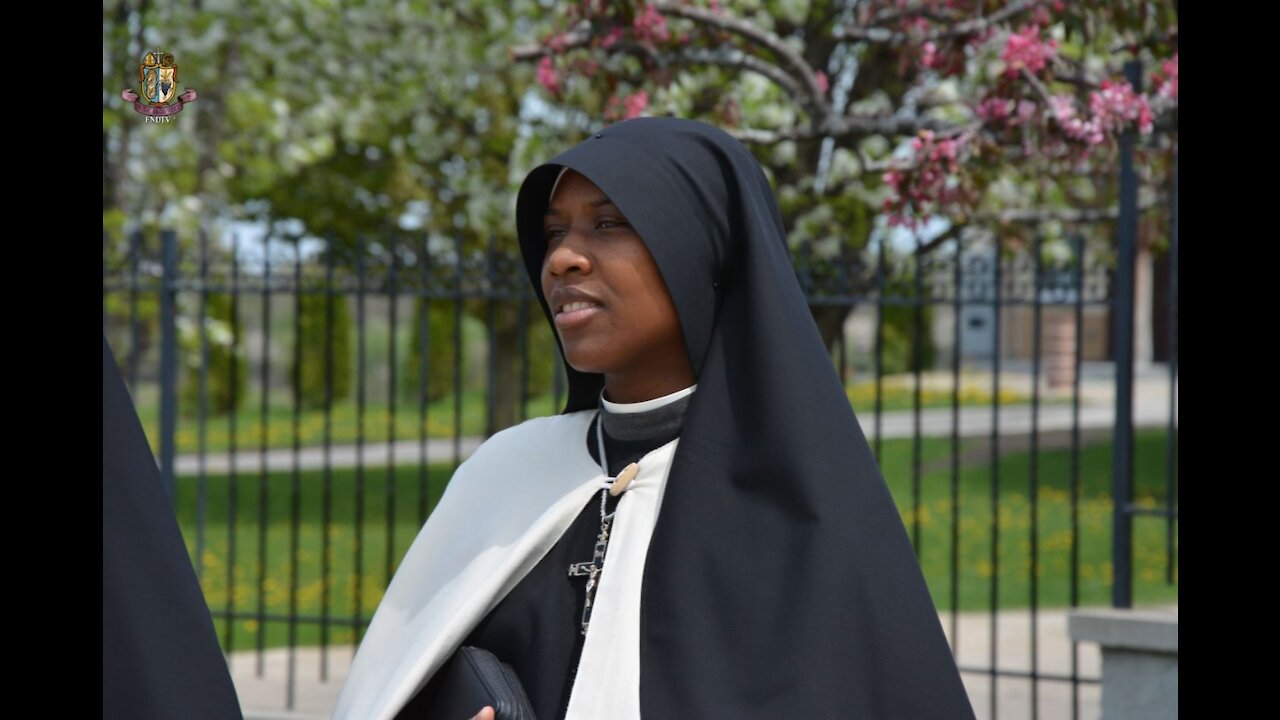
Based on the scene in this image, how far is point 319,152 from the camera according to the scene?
10531 millimetres

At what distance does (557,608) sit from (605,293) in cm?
48

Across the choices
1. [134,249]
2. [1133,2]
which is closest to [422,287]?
[134,249]

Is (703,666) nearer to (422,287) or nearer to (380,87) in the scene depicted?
(422,287)

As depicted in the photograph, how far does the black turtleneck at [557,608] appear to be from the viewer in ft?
Result: 7.15

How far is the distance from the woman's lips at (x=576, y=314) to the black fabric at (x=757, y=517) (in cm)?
13

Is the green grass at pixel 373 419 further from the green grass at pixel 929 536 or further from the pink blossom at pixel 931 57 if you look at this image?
the pink blossom at pixel 931 57

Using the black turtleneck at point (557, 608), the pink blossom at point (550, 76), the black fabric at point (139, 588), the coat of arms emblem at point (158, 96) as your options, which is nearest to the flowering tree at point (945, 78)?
the pink blossom at point (550, 76)

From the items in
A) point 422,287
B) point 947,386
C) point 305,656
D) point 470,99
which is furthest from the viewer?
point 947,386

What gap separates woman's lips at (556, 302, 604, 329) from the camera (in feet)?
7.20

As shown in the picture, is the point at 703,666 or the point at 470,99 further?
the point at 470,99

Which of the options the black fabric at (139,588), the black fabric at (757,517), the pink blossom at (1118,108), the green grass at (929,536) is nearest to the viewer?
the black fabric at (139,588)

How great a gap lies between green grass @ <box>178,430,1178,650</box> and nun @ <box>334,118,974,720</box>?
167 inches
